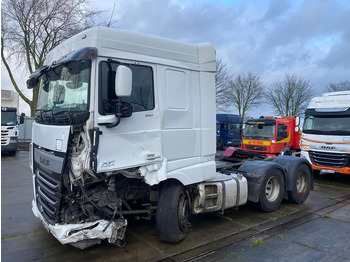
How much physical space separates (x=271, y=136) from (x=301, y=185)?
732 cm

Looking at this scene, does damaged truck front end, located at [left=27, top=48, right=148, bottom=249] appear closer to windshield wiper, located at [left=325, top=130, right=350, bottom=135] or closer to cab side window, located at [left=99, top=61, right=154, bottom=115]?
cab side window, located at [left=99, top=61, right=154, bottom=115]

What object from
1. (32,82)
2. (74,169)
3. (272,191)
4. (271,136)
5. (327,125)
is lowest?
(272,191)

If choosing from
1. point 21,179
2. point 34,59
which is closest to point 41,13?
point 34,59

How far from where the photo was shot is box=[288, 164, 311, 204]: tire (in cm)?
668

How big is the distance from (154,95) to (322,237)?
369cm

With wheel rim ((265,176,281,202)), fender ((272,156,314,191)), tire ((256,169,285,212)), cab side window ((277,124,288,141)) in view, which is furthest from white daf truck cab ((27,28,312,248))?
cab side window ((277,124,288,141))

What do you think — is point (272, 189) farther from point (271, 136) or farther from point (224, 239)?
point (271, 136)

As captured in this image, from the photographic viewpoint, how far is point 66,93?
397cm

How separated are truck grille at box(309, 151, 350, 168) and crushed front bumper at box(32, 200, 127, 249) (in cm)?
773

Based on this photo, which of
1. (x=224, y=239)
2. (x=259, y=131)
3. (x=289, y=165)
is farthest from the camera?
(x=259, y=131)

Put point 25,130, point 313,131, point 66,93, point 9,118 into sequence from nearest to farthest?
point 66,93 < point 313,131 < point 9,118 < point 25,130

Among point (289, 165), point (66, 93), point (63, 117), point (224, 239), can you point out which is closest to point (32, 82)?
point (66, 93)

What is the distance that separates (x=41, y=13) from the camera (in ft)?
61.1

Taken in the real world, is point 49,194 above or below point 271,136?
below
